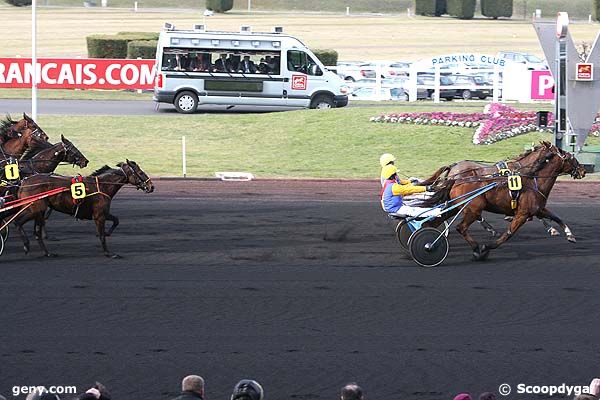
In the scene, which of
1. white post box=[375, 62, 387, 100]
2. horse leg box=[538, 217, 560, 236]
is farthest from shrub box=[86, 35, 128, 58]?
horse leg box=[538, 217, 560, 236]

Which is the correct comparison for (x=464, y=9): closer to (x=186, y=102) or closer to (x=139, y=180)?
(x=186, y=102)

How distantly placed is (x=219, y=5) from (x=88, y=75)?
126ft

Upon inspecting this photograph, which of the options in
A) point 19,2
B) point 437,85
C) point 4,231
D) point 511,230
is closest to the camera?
point 511,230

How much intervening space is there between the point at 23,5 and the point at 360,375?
241 ft

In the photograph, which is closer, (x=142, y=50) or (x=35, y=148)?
(x=35, y=148)

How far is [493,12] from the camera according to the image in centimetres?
7506

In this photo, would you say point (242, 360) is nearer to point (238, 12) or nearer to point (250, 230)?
point (250, 230)

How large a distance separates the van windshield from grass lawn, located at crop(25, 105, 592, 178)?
144 inches

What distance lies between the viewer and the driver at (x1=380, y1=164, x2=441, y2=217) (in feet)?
45.6

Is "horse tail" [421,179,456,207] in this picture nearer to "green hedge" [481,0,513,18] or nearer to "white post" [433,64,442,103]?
"white post" [433,64,442,103]

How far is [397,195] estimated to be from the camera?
45.8ft

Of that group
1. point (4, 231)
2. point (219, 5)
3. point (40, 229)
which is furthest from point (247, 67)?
point (219, 5)

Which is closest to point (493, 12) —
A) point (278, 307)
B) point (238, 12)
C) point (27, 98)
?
point (238, 12)

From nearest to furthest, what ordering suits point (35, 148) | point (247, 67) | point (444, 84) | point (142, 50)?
point (35, 148) < point (247, 67) < point (444, 84) < point (142, 50)
